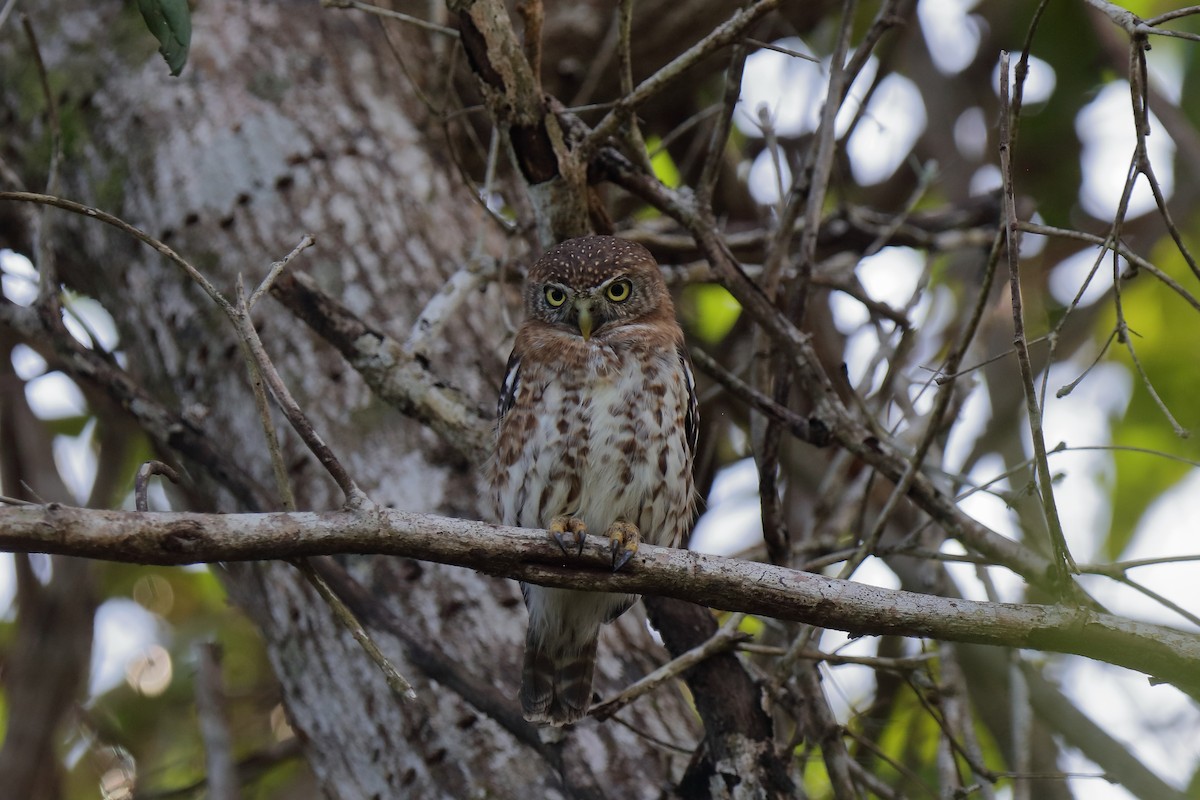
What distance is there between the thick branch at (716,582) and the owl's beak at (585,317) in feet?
5.00

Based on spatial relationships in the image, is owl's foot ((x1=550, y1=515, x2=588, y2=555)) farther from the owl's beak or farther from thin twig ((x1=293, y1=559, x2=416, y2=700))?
the owl's beak

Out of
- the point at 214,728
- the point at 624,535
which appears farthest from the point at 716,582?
the point at 214,728

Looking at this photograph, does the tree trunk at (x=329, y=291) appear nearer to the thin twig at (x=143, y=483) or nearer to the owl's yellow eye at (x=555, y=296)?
the owl's yellow eye at (x=555, y=296)

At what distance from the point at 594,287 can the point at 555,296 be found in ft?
0.50

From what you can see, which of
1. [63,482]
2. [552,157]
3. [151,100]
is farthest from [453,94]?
[63,482]

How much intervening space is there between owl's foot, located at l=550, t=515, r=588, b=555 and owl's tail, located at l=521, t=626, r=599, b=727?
36cm

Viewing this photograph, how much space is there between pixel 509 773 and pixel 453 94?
2.61m

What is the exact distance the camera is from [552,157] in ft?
11.0

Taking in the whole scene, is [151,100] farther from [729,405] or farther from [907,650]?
[907,650]

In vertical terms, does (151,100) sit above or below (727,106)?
above

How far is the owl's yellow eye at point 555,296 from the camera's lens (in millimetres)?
3844

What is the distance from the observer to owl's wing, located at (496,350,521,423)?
3715 mm

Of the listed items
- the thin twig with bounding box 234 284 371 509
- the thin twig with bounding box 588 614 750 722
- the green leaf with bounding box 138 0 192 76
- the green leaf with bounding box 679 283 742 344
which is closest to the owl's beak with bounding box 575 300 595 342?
the thin twig with bounding box 588 614 750 722

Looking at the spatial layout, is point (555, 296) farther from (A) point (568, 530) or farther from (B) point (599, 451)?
(A) point (568, 530)
